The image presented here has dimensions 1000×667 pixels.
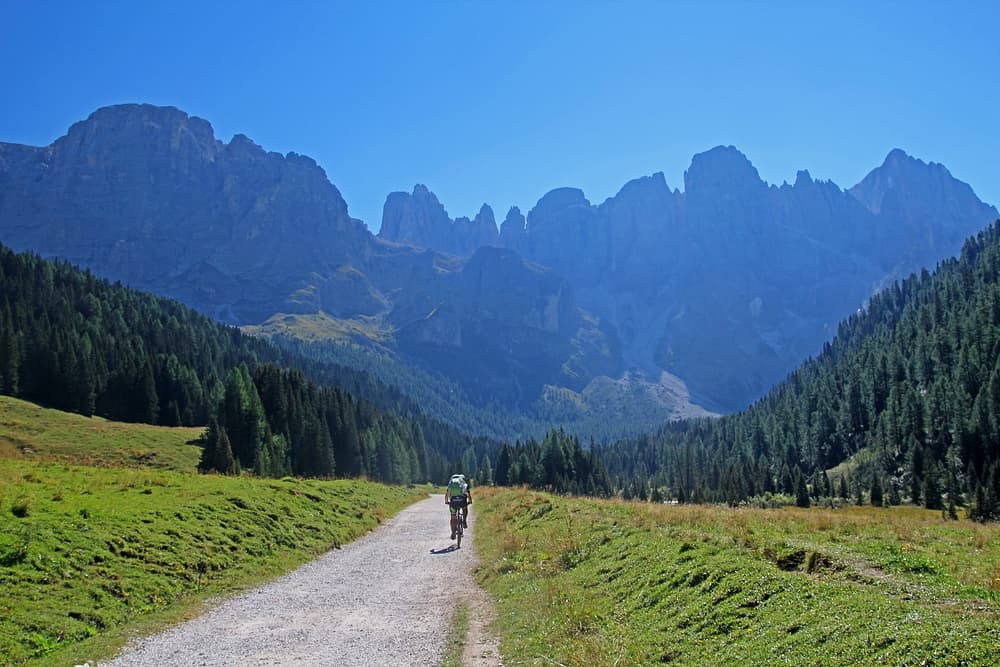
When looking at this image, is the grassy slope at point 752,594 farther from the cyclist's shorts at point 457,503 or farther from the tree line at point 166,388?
the tree line at point 166,388

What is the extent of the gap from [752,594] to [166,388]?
12097 centimetres

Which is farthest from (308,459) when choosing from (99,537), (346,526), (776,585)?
(776,585)

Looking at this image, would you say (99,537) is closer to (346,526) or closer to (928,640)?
(346,526)

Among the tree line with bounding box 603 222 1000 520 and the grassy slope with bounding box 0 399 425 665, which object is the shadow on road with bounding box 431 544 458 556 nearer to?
the grassy slope with bounding box 0 399 425 665

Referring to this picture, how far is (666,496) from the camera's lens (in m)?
164

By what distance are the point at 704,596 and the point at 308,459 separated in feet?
281

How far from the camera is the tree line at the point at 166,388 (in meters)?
86.1

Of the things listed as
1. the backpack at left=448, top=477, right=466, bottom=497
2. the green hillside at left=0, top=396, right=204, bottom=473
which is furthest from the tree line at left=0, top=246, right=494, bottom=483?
the backpack at left=448, top=477, right=466, bottom=497

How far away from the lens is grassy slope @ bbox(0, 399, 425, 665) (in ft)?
51.6

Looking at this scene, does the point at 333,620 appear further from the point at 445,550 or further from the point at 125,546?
the point at 445,550

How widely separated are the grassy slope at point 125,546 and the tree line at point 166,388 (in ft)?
121

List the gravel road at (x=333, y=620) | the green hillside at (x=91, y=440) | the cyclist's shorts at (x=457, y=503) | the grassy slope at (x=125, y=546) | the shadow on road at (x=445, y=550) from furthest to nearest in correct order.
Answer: the green hillside at (x=91, y=440), the cyclist's shorts at (x=457, y=503), the shadow on road at (x=445, y=550), the grassy slope at (x=125, y=546), the gravel road at (x=333, y=620)

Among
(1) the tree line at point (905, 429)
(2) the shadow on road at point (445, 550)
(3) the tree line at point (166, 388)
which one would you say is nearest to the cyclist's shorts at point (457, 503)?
(2) the shadow on road at point (445, 550)

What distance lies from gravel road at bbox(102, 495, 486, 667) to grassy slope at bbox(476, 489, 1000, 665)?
2.19 m
